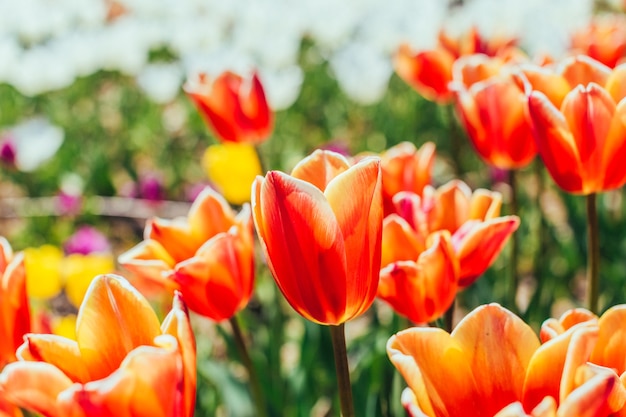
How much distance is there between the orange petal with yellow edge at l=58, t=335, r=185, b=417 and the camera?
64 cm

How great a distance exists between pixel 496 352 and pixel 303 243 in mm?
197

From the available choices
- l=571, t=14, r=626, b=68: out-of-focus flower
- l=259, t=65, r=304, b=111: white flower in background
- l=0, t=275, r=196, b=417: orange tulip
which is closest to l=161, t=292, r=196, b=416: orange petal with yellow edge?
l=0, t=275, r=196, b=417: orange tulip

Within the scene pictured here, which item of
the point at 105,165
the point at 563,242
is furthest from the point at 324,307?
the point at 105,165

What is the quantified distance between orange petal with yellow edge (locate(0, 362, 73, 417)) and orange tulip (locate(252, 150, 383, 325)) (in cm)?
22

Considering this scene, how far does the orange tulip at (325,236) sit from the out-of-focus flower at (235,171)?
1586 mm

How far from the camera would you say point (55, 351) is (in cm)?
73

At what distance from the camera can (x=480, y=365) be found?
27.0 inches

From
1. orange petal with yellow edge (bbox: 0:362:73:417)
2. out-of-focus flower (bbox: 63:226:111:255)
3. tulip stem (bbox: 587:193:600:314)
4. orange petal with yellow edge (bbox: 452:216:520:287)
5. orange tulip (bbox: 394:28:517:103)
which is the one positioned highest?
orange tulip (bbox: 394:28:517:103)

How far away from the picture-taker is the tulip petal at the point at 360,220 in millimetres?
736

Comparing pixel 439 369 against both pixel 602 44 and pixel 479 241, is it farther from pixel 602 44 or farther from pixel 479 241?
pixel 602 44

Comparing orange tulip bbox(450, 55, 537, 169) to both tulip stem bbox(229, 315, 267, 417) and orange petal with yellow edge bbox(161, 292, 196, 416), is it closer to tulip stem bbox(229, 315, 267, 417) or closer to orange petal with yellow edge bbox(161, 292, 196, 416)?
tulip stem bbox(229, 315, 267, 417)

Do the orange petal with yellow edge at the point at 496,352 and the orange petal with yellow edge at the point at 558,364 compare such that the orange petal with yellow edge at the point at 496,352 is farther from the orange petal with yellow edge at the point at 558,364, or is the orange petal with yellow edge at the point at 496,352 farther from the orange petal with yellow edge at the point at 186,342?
the orange petal with yellow edge at the point at 186,342

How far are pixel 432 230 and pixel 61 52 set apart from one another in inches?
139

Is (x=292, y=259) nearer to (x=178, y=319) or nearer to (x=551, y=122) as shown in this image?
(x=178, y=319)
